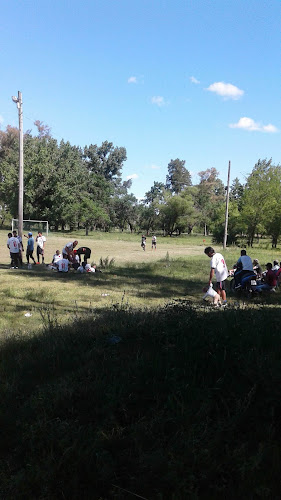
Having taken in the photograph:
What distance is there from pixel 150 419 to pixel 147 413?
0.21ft

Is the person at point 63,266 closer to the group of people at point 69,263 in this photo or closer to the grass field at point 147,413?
the group of people at point 69,263

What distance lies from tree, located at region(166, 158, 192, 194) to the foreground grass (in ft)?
394

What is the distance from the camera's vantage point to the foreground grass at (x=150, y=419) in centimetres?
209

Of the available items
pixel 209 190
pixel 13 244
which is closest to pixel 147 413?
pixel 13 244

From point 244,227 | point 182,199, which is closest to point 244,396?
point 244,227

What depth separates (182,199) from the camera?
3091 inches

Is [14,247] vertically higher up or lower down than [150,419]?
higher up

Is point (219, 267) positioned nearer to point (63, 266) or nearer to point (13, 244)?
point (63, 266)

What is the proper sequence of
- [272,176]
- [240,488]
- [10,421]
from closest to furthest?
[240,488] < [10,421] < [272,176]

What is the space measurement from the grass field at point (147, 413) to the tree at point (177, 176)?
119758 mm

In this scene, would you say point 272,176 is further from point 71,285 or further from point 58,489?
point 58,489

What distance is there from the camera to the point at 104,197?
83.0 m

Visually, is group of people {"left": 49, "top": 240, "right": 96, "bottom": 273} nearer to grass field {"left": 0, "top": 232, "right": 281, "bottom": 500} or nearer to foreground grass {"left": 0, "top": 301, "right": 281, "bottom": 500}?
grass field {"left": 0, "top": 232, "right": 281, "bottom": 500}

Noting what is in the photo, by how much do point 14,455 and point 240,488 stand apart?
148cm
